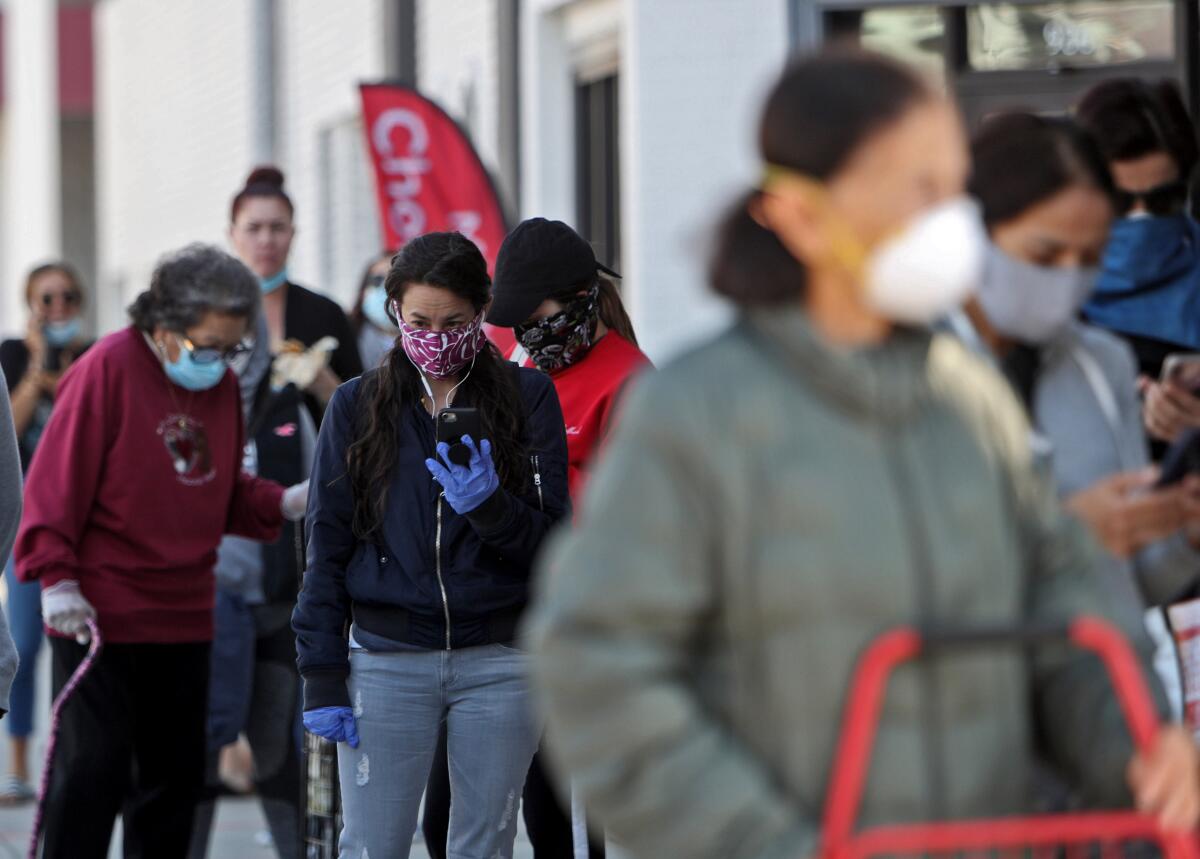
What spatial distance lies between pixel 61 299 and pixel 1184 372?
6.03 m

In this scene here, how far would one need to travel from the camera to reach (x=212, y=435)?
602 centimetres

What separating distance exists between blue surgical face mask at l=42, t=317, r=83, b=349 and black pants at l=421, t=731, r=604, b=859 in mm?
3879

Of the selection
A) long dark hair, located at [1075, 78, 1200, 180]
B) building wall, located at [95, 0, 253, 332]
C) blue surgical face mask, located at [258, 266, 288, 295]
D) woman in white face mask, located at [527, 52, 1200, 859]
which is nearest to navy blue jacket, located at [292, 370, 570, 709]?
long dark hair, located at [1075, 78, 1200, 180]

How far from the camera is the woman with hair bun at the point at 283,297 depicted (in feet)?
23.3

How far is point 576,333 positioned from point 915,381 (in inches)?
122

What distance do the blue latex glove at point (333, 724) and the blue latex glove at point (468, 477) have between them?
1.63ft

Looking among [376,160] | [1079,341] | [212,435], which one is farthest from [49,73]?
[1079,341]

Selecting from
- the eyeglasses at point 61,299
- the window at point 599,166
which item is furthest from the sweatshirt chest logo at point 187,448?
the window at point 599,166

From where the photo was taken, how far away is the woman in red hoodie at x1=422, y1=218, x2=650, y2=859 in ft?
18.0

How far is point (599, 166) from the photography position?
36.4 feet

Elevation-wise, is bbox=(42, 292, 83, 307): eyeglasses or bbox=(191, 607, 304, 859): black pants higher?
bbox=(42, 292, 83, 307): eyeglasses

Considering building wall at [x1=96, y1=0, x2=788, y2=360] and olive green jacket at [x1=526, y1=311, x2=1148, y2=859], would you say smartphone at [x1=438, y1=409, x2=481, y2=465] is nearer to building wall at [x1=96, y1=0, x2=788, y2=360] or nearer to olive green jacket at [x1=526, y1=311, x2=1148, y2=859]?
building wall at [x1=96, y1=0, x2=788, y2=360]

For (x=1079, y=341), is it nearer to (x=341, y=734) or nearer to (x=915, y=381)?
(x=915, y=381)

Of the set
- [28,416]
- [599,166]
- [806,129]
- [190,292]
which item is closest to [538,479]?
[190,292]
